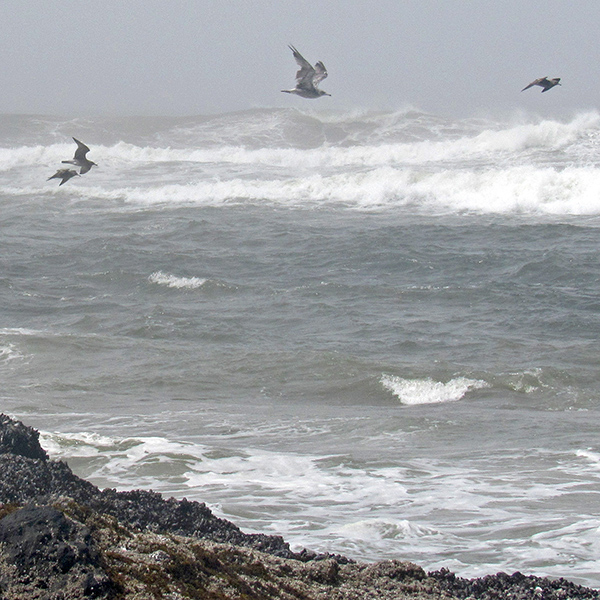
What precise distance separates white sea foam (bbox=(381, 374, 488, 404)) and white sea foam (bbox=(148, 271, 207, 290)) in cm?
810

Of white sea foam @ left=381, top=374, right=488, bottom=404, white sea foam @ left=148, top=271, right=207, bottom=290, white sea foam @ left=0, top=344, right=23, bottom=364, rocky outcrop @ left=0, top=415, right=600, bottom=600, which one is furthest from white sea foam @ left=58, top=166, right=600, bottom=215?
rocky outcrop @ left=0, top=415, right=600, bottom=600

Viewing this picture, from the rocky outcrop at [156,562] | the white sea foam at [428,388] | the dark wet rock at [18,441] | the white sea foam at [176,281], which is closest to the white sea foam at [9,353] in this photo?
the white sea foam at [176,281]

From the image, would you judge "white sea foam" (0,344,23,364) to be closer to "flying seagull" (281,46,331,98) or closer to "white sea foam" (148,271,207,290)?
"white sea foam" (148,271,207,290)

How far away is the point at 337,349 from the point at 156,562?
40.2 ft

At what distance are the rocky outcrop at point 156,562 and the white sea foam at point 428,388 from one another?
7963 millimetres

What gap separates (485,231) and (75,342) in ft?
47.1

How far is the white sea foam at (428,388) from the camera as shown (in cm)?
1416

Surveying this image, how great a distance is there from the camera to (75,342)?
17.0 metres

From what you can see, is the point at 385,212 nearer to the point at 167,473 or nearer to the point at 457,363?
the point at 457,363

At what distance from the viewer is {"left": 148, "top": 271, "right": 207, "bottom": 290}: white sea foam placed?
21844 mm

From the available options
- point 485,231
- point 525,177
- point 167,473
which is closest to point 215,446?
point 167,473

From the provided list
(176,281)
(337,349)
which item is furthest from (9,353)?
(176,281)

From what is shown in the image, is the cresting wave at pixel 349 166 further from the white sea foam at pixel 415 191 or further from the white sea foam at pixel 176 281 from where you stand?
the white sea foam at pixel 176 281

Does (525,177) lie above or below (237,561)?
above
